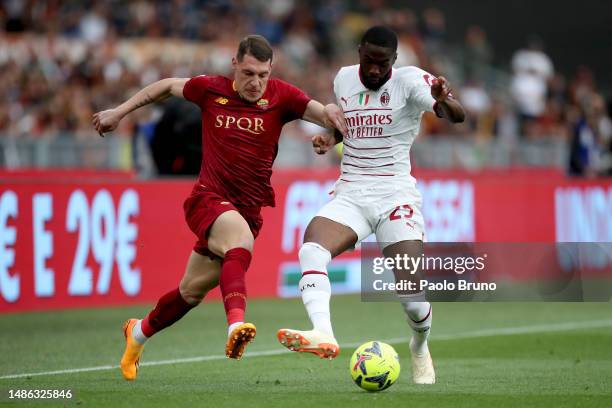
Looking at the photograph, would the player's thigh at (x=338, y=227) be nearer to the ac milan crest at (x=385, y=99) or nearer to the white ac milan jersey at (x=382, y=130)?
the white ac milan jersey at (x=382, y=130)

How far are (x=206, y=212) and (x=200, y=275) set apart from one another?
1.81 feet

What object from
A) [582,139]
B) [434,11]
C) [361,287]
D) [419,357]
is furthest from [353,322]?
[434,11]

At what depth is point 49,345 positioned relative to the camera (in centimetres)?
1216

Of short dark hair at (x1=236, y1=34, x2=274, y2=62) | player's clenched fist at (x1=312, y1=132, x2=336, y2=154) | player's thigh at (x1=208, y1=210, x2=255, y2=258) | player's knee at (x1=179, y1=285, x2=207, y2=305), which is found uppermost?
short dark hair at (x1=236, y1=34, x2=274, y2=62)

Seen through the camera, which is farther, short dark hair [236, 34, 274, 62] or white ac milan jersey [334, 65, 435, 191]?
white ac milan jersey [334, 65, 435, 191]

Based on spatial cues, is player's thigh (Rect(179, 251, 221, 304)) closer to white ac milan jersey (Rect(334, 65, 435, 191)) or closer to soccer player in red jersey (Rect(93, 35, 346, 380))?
soccer player in red jersey (Rect(93, 35, 346, 380))

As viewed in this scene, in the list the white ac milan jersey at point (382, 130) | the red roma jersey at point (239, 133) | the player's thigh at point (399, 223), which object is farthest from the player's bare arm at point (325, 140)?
the player's thigh at point (399, 223)

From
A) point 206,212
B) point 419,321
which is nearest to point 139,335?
point 206,212

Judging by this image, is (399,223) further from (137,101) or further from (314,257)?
(137,101)

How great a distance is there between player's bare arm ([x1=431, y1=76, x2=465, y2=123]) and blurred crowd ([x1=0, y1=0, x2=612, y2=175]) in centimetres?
950

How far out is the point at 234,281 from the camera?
28.9 feet

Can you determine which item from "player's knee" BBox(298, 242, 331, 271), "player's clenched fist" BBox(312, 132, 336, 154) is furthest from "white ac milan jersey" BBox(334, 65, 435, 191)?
"player's knee" BBox(298, 242, 331, 271)

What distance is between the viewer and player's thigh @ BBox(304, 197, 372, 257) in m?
9.16

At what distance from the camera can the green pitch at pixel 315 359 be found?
8461 millimetres
